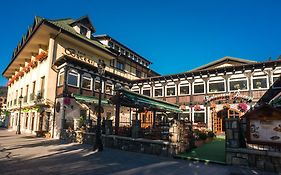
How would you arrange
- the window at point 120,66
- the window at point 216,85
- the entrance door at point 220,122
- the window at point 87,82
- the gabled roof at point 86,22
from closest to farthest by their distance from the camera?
1. the entrance door at point 220,122
2. the window at point 87,82
3. the window at point 216,85
4. the gabled roof at point 86,22
5. the window at point 120,66

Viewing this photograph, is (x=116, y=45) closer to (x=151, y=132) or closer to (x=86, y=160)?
(x=151, y=132)

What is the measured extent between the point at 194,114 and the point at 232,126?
14.2m

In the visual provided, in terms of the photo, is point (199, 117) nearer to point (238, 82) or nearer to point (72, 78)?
point (238, 82)

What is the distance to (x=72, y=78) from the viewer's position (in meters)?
19.5

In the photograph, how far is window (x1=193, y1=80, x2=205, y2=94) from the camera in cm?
2238

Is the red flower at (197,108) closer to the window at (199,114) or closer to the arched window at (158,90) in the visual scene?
the window at (199,114)

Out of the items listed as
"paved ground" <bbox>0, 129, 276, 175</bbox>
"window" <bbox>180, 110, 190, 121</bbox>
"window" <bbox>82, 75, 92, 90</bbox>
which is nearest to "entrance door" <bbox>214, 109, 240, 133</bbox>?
"window" <bbox>180, 110, 190, 121</bbox>

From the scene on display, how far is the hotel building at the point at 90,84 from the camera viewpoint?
19016 mm

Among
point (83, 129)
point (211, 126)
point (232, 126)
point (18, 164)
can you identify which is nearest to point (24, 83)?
point (83, 129)

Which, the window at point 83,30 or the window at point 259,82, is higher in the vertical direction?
the window at point 83,30

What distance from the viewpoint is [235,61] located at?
911 inches

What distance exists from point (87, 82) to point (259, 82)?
17933 millimetres

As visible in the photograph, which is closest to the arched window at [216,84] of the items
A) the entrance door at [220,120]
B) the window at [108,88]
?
the entrance door at [220,120]

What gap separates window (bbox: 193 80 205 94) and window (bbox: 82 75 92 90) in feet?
39.8
